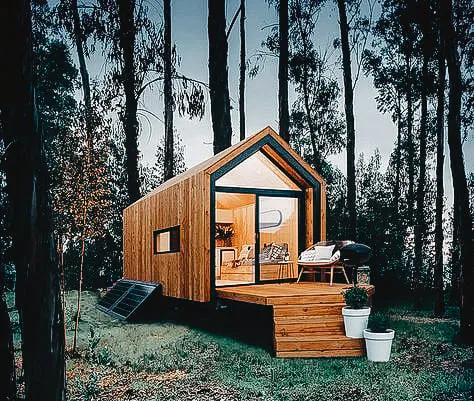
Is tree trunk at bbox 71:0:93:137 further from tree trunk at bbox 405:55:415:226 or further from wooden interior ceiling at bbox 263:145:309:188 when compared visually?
tree trunk at bbox 405:55:415:226

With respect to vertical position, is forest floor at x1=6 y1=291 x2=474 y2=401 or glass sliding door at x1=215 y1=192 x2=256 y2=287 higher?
glass sliding door at x1=215 y1=192 x2=256 y2=287

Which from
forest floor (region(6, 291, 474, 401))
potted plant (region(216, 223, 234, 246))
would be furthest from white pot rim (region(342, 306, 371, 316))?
potted plant (region(216, 223, 234, 246))

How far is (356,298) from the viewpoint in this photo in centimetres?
594

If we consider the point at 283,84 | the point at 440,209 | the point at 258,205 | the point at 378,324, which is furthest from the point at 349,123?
the point at 378,324

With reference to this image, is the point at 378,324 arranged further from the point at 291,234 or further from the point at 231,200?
the point at 231,200

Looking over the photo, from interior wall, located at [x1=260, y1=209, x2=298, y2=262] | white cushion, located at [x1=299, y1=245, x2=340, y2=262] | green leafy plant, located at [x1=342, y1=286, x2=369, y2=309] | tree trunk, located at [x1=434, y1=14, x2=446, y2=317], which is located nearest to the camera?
green leafy plant, located at [x1=342, y1=286, x2=369, y2=309]

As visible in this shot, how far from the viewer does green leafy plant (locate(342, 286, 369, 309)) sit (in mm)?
5930

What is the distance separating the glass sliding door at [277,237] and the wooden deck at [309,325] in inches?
90.1

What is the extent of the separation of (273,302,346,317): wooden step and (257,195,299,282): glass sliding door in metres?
2.47

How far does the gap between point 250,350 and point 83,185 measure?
117 inches

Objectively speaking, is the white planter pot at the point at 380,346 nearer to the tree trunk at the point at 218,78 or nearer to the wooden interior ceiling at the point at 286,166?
the wooden interior ceiling at the point at 286,166

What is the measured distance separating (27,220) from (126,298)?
727cm

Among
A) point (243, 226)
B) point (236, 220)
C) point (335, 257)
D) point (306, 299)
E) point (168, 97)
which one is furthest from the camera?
point (168, 97)

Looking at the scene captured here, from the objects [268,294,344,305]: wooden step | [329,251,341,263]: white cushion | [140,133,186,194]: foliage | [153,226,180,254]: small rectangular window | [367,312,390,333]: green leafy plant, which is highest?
[140,133,186,194]: foliage
